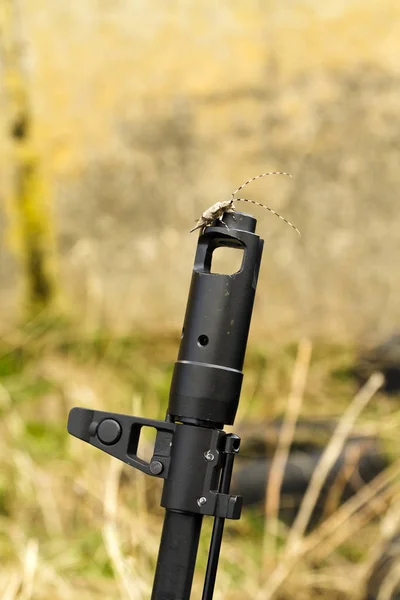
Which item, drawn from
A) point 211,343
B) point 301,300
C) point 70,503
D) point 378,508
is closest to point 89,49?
point 301,300

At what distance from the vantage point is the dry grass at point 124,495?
166cm

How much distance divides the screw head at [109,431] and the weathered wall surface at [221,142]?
1.76 meters

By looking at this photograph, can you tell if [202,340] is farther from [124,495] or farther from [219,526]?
[124,495]

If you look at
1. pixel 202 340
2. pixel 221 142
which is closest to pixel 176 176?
pixel 221 142

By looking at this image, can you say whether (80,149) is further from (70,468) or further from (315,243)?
(70,468)

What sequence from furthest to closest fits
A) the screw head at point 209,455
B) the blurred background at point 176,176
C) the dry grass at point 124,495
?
the blurred background at point 176,176 < the dry grass at point 124,495 < the screw head at point 209,455

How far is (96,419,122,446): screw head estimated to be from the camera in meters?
0.80

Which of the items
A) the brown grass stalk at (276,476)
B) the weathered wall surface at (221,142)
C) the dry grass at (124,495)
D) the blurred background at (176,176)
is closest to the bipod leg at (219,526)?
the dry grass at (124,495)

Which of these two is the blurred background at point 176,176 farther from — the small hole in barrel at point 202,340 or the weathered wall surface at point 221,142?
the small hole in barrel at point 202,340

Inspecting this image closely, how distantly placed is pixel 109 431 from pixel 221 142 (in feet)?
6.19

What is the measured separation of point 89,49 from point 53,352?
912mm

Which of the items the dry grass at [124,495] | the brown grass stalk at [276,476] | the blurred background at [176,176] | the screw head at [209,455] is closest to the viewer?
the screw head at [209,455]

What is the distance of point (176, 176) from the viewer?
8.57 feet

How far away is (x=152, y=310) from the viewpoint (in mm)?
2609
